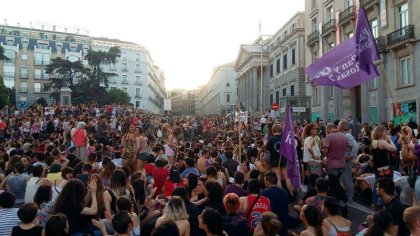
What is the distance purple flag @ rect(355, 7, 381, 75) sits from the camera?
9.45 m

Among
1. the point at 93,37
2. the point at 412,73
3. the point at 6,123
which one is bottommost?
the point at 6,123

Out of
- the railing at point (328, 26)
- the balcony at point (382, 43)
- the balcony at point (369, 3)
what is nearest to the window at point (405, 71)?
the balcony at point (382, 43)

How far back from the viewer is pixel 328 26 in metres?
37.2

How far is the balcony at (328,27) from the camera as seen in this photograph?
3622cm

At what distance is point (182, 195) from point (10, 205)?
8.00 ft

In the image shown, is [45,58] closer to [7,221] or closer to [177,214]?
[7,221]

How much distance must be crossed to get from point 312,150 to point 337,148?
854 mm

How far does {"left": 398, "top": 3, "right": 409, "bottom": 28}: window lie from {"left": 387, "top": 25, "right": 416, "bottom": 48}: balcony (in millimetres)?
583

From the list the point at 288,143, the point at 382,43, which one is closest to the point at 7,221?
the point at 288,143

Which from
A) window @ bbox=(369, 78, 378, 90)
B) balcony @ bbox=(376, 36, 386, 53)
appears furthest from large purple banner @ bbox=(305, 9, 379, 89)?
window @ bbox=(369, 78, 378, 90)

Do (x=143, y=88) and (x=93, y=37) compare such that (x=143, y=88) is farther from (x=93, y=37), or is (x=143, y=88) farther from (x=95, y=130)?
(x=95, y=130)

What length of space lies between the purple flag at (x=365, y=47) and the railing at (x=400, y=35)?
18.5 m

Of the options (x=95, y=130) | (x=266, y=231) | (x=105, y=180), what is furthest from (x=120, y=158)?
(x=95, y=130)

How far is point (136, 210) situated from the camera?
6238 mm
